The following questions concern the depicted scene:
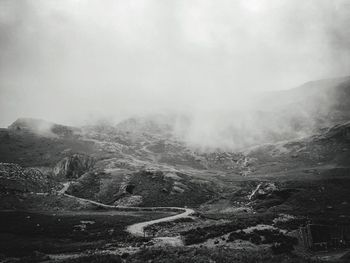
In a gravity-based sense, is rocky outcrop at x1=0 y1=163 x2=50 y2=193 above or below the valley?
above

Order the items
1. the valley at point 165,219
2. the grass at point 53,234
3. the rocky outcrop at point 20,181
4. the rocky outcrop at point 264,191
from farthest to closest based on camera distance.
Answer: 1. the rocky outcrop at point 20,181
2. the rocky outcrop at point 264,191
3. the grass at point 53,234
4. the valley at point 165,219

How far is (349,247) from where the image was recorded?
41.8m

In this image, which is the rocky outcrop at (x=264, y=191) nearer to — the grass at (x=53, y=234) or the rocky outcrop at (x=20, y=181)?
the grass at (x=53, y=234)

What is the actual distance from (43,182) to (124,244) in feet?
425

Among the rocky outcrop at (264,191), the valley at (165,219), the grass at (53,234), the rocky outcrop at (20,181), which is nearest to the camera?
the valley at (165,219)

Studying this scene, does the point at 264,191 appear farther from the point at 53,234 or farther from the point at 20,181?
the point at 20,181

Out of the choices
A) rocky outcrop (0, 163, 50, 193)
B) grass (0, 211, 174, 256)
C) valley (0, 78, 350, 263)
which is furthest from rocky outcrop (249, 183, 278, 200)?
rocky outcrop (0, 163, 50, 193)

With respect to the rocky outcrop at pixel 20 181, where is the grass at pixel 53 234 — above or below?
below

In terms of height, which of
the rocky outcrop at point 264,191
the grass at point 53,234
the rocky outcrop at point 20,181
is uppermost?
the rocky outcrop at point 20,181

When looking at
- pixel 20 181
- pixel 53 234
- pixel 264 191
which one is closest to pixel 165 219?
pixel 53 234

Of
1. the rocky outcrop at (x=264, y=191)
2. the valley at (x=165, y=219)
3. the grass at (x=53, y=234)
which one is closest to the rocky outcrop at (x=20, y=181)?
the valley at (x=165, y=219)

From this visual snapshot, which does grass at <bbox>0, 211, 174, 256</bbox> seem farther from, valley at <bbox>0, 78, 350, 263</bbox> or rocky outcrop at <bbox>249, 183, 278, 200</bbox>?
rocky outcrop at <bbox>249, 183, 278, 200</bbox>

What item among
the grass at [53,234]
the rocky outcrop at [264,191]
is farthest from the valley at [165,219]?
the rocky outcrop at [264,191]

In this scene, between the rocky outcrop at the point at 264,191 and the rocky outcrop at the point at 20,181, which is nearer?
the rocky outcrop at the point at 264,191
